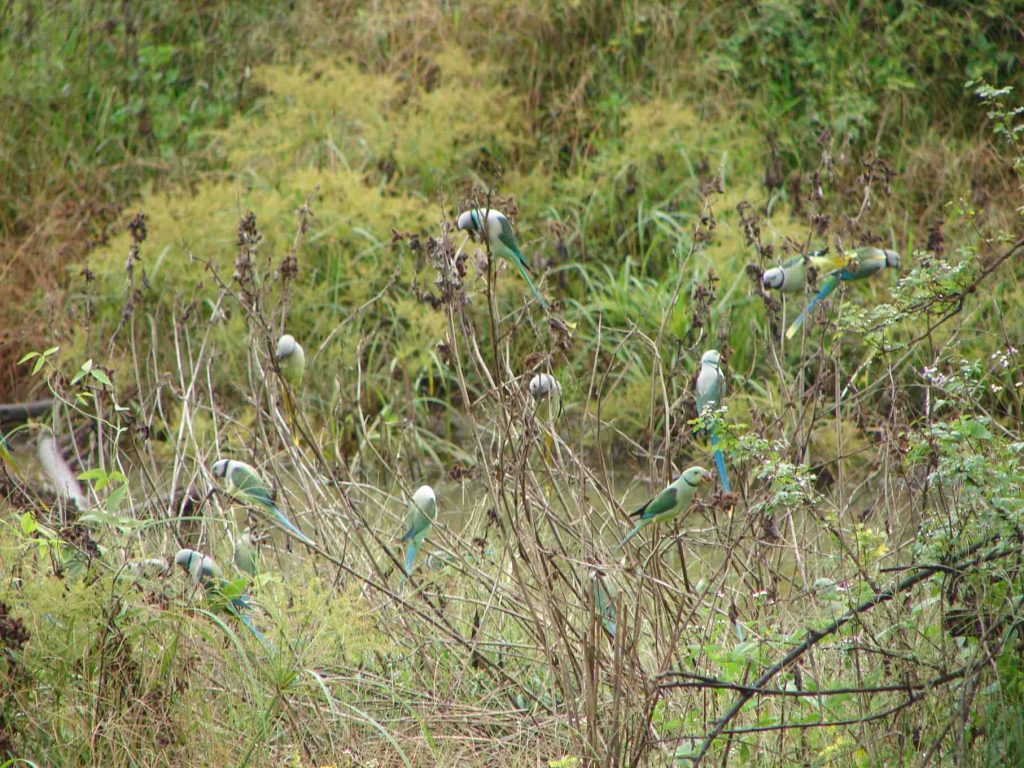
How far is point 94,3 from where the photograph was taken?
877cm

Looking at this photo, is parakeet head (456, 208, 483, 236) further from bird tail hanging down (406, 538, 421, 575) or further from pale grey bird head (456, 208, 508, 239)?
bird tail hanging down (406, 538, 421, 575)

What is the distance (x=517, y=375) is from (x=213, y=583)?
4.85 feet

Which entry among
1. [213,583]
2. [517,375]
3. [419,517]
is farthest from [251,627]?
[517,375]

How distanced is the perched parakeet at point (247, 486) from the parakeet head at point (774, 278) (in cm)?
131

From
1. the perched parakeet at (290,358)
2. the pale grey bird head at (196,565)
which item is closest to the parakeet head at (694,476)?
the pale grey bird head at (196,565)

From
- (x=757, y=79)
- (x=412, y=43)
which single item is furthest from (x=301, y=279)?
(x=757, y=79)

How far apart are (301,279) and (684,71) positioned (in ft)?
8.74

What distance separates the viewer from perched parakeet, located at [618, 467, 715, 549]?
271cm

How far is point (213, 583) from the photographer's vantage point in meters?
3.02

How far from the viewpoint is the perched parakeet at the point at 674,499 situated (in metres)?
2.71

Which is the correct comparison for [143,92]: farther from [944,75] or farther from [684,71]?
[944,75]

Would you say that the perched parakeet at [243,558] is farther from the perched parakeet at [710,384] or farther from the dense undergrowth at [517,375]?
the perched parakeet at [710,384]

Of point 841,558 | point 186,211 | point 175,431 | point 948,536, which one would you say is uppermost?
point 948,536

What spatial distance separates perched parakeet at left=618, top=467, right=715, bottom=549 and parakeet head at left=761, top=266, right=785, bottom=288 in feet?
2.26
